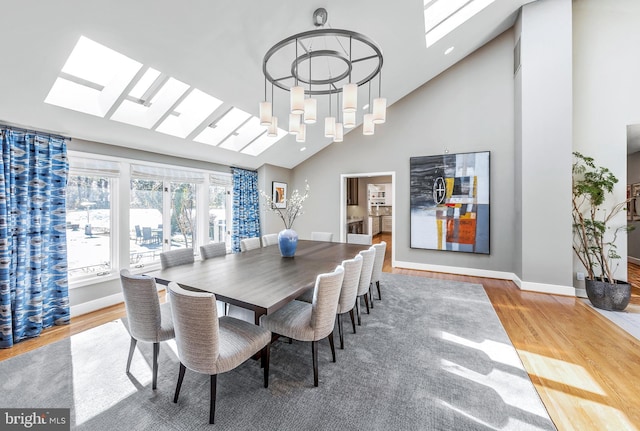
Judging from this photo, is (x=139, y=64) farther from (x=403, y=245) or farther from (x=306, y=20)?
(x=403, y=245)

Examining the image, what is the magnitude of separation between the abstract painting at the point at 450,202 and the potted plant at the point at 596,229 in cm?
120

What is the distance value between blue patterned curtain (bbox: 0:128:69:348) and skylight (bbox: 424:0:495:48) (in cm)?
493

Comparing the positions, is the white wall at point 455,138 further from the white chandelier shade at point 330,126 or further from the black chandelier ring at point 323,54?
the black chandelier ring at point 323,54

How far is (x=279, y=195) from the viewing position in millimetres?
Result: 6277

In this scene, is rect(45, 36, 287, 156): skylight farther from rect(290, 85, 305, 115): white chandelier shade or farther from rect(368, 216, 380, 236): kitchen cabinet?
rect(368, 216, 380, 236): kitchen cabinet

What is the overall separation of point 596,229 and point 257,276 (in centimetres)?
499

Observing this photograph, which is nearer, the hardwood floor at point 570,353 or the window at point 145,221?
the hardwood floor at point 570,353

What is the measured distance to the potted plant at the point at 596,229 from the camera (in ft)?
11.1

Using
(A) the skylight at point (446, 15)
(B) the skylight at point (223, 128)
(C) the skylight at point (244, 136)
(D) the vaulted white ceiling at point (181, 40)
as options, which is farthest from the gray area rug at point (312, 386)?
(A) the skylight at point (446, 15)

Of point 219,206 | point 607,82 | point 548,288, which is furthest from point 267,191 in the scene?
point 607,82

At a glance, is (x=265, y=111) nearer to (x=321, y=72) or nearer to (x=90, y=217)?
(x=321, y=72)

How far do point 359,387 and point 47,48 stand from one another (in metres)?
3.68

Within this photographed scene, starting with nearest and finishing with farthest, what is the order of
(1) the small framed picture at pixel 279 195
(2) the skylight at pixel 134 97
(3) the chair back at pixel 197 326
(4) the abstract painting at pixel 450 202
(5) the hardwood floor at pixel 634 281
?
1. (3) the chair back at pixel 197 326
2. (2) the skylight at pixel 134 97
3. (5) the hardwood floor at pixel 634 281
4. (4) the abstract painting at pixel 450 202
5. (1) the small framed picture at pixel 279 195

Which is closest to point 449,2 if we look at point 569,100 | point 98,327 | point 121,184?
point 569,100
